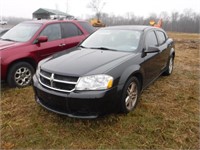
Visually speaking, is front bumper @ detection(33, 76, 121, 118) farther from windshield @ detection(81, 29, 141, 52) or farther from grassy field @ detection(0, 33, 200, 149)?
windshield @ detection(81, 29, 141, 52)

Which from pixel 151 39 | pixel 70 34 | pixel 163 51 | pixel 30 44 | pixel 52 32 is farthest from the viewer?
pixel 70 34

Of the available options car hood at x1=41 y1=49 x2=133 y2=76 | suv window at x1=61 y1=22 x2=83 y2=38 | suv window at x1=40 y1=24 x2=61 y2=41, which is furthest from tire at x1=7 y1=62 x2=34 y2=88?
suv window at x1=61 y1=22 x2=83 y2=38

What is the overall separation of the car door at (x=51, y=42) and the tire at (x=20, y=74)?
0.45m

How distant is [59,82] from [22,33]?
300cm

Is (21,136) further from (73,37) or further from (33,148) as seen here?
(73,37)

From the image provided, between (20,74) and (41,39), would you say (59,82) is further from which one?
(41,39)

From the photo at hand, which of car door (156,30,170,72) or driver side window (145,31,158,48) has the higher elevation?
driver side window (145,31,158,48)

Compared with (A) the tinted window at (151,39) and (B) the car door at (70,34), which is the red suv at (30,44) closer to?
(B) the car door at (70,34)

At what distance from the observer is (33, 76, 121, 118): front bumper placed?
8.50 ft

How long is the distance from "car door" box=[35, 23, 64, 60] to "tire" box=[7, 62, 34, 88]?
0.45 metres

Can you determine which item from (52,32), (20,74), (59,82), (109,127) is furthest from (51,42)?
(109,127)

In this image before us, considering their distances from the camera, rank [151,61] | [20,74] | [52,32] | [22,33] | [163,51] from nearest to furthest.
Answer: [151,61] → [20,74] → [163,51] → [22,33] → [52,32]

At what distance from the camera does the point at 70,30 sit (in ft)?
18.6

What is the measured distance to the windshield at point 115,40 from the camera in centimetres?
369
